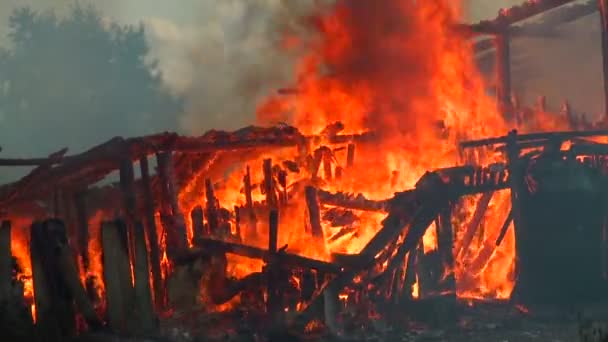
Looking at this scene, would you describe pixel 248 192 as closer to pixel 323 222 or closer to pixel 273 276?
pixel 323 222

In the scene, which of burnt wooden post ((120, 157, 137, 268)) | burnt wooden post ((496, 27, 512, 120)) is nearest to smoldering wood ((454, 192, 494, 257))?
burnt wooden post ((120, 157, 137, 268))

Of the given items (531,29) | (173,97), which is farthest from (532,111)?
(173,97)

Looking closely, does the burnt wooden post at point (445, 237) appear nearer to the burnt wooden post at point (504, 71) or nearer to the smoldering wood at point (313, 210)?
the smoldering wood at point (313, 210)

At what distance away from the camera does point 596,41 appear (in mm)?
31812

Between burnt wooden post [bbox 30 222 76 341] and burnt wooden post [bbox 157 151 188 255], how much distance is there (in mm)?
4686

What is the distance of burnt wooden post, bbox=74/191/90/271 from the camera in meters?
13.4

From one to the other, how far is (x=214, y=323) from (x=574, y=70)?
27.4 m

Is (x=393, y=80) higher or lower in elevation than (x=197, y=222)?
higher

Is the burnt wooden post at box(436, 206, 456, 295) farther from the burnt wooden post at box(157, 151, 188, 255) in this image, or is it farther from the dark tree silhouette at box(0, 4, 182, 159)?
the dark tree silhouette at box(0, 4, 182, 159)

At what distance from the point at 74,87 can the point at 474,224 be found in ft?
162

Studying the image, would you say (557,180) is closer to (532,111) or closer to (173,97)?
(532,111)

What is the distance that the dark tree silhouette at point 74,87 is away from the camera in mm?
55031

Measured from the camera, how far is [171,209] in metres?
13.9

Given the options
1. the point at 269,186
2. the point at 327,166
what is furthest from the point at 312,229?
the point at 327,166
